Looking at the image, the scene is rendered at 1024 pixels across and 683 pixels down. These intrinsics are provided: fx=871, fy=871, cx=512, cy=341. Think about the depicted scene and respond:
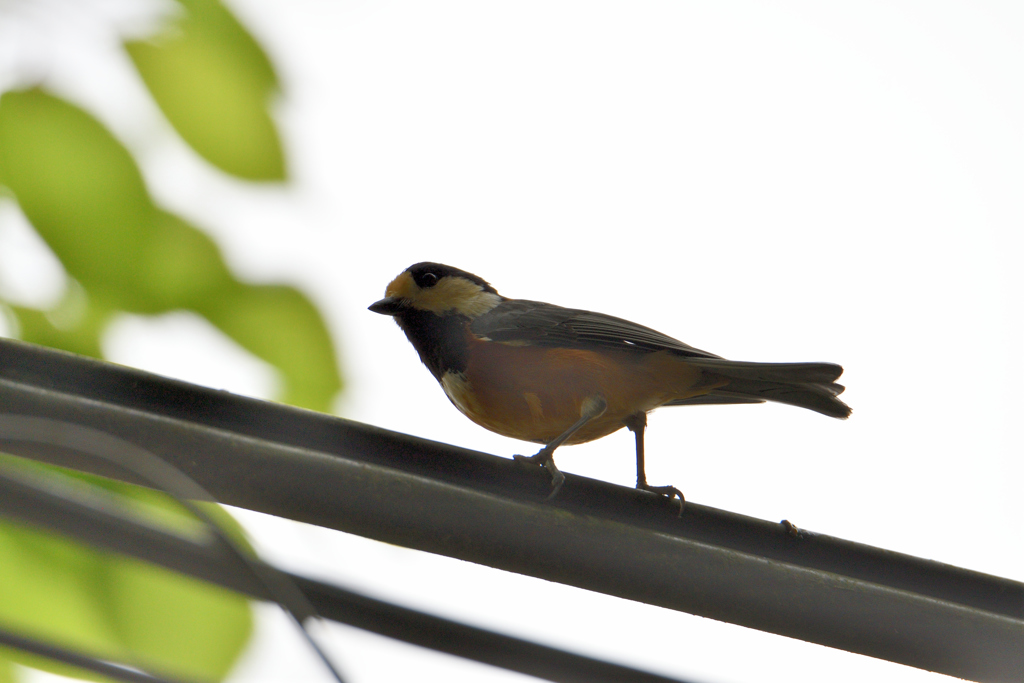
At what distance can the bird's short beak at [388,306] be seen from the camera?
271 cm

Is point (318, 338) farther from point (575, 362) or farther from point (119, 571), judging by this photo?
point (575, 362)

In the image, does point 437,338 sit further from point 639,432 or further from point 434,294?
point 639,432

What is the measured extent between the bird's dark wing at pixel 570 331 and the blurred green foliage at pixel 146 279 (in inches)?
59.2

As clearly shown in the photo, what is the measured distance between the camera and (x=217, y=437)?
1.15m

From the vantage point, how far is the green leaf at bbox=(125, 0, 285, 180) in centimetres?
93

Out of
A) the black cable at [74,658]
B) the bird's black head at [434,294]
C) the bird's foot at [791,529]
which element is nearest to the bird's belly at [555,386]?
the bird's black head at [434,294]

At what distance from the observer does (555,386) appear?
233 cm

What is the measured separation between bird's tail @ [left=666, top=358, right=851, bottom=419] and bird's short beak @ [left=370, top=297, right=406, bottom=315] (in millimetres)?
885

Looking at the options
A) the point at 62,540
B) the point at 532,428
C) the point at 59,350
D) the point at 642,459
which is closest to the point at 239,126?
the point at 59,350

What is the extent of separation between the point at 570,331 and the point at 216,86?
162 cm

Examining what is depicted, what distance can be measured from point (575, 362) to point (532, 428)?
0.21 meters

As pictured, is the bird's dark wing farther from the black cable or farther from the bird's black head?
the black cable

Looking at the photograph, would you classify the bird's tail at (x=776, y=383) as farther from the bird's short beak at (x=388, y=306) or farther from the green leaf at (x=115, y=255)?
the green leaf at (x=115, y=255)

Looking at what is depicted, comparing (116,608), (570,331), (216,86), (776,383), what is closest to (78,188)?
(216,86)
